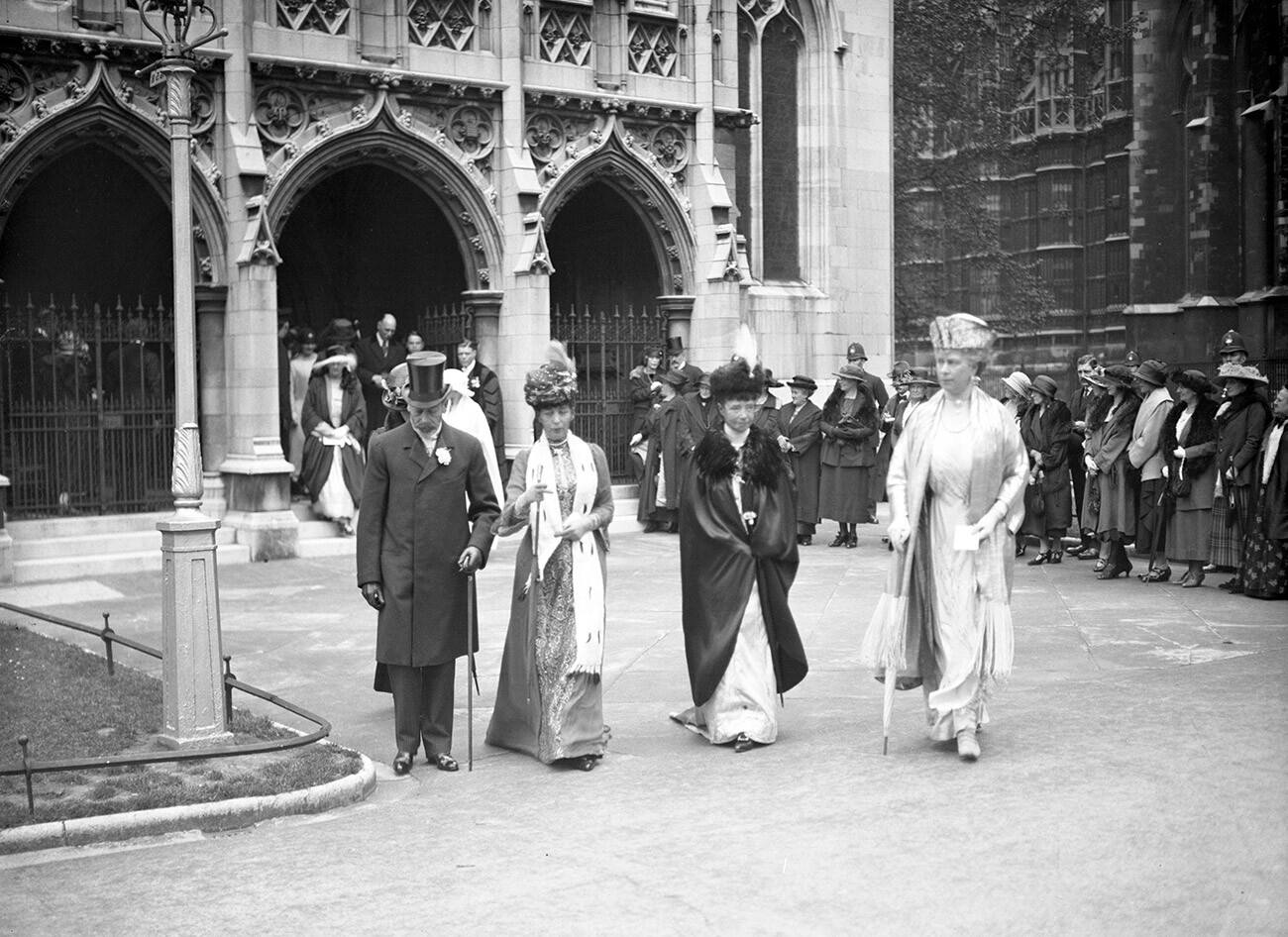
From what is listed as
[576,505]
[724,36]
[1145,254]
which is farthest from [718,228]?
[1145,254]

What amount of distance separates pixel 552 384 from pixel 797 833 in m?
2.75

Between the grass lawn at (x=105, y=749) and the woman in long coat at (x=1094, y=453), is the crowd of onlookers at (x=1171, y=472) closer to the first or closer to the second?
the woman in long coat at (x=1094, y=453)

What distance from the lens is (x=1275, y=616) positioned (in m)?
11.6

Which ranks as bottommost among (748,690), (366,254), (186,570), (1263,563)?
(748,690)

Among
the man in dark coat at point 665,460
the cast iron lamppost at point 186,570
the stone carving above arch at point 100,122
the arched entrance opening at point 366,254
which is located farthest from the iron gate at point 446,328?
the cast iron lamppost at point 186,570

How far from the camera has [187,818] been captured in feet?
21.3

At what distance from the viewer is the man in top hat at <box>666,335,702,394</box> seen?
725 inches

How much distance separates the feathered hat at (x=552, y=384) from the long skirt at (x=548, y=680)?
0.74m

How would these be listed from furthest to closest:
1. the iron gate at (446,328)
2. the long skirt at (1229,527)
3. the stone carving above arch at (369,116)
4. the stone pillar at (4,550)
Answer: the iron gate at (446,328)
the stone carving above arch at (369,116)
the stone pillar at (4,550)
the long skirt at (1229,527)

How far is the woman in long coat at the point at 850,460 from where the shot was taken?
16969mm

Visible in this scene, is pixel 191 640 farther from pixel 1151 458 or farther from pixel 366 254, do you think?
pixel 366 254

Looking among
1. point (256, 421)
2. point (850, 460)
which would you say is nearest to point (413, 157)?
point (256, 421)

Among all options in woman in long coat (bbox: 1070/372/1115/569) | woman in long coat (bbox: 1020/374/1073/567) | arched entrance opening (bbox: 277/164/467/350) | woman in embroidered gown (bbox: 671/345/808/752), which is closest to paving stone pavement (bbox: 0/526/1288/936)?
woman in embroidered gown (bbox: 671/345/808/752)

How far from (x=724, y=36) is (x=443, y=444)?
1349cm
